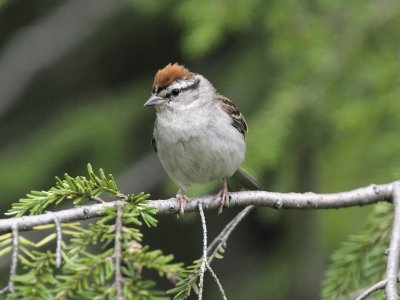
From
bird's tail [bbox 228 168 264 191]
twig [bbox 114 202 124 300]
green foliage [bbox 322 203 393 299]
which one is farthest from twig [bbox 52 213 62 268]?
bird's tail [bbox 228 168 264 191]

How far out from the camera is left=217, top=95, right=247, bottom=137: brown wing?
3.74 meters

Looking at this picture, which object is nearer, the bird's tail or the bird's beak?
the bird's tail

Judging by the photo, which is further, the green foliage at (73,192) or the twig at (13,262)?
the green foliage at (73,192)

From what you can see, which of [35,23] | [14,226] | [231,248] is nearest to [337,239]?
[231,248]

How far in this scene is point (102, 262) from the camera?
1.74 m

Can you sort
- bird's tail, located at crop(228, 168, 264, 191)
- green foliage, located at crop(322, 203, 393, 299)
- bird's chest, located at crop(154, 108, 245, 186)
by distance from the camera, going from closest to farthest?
green foliage, located at crop(322, 203, 393, 299)
bird's chest, located at crop(154, 108, 245, 186)
bird's tail, located at crop(228, 168, 264, 191)

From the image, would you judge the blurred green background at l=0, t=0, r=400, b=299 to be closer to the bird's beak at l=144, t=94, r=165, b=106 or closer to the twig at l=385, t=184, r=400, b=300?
the bird's beak at l=144, t=94, r=165, b=106

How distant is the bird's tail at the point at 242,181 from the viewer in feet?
11.6

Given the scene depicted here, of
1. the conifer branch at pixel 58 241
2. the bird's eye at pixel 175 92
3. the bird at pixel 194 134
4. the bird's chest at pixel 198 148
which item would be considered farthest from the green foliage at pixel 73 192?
the bird's eye at pixel 175 92

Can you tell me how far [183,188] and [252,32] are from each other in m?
1.44

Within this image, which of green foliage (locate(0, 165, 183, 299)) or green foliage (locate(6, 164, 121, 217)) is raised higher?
→ green foliage (locate(6, 164, 121, 217))

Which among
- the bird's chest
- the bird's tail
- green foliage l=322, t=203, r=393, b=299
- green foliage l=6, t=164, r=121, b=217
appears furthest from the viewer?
the bird's tail

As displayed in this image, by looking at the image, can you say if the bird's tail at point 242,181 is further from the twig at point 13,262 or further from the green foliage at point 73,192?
the twig at point 13,262

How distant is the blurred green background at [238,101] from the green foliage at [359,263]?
2.03ft
